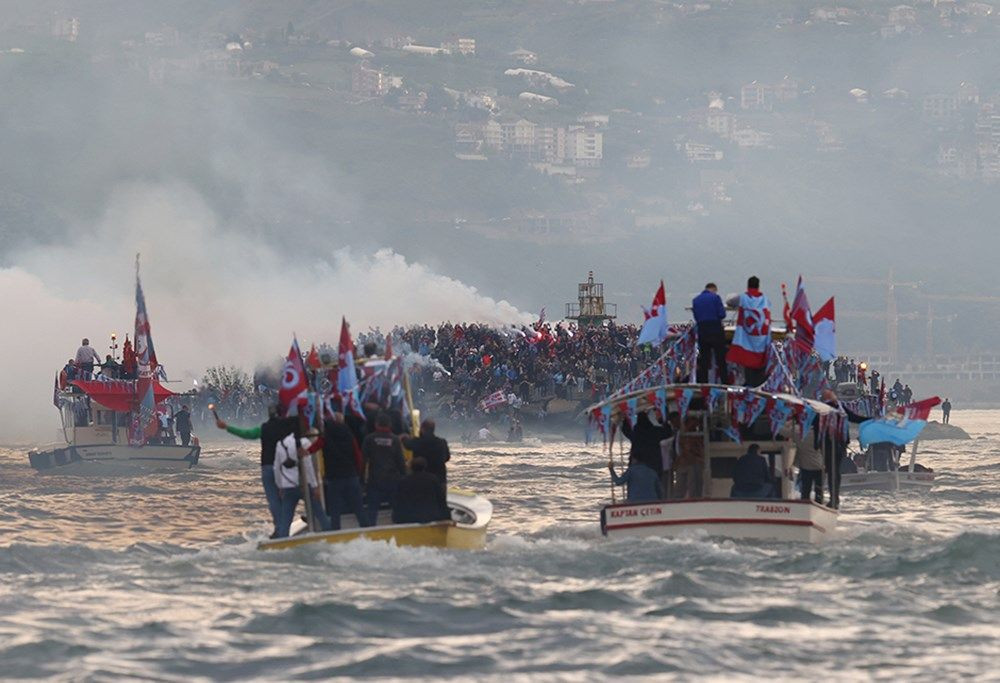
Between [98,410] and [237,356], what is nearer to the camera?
[98,410]

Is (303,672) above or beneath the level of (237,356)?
beneath

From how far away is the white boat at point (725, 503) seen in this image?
118 ft

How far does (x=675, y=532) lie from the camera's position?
3597cm

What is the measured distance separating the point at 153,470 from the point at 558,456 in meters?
17.9

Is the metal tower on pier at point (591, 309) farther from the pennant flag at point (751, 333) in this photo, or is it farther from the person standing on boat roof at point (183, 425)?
the pennant flag at point (751, 333)

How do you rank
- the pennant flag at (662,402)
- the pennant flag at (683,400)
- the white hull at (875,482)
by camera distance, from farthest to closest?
the white hull at (875,482) → the pennant flag at (683,400) → the pennant flag at (662,402)

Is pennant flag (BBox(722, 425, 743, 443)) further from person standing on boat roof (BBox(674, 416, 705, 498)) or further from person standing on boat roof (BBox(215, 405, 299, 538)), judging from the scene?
person standing on boat roof (BBox(215, 405, 299, 538))

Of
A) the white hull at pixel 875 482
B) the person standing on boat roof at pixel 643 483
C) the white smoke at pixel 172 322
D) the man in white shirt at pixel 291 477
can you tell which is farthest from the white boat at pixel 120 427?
the man in white shirt at pixel 291 477

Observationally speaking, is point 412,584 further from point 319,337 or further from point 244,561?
point 319,337

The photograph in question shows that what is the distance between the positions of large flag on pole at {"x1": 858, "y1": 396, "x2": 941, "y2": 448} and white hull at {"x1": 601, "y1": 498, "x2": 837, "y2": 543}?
8086 millimetres

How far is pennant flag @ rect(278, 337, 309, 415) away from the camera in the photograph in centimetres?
3341

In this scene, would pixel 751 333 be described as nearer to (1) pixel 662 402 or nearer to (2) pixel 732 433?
(2) pixel 732 433

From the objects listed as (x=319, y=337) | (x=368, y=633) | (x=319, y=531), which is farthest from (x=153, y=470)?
(x=319, y=337)

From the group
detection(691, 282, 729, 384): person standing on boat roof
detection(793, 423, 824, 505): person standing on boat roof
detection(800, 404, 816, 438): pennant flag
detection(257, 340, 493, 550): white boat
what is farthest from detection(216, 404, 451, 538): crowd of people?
detection(793, 423, 824, 505): person standing on boat roof
